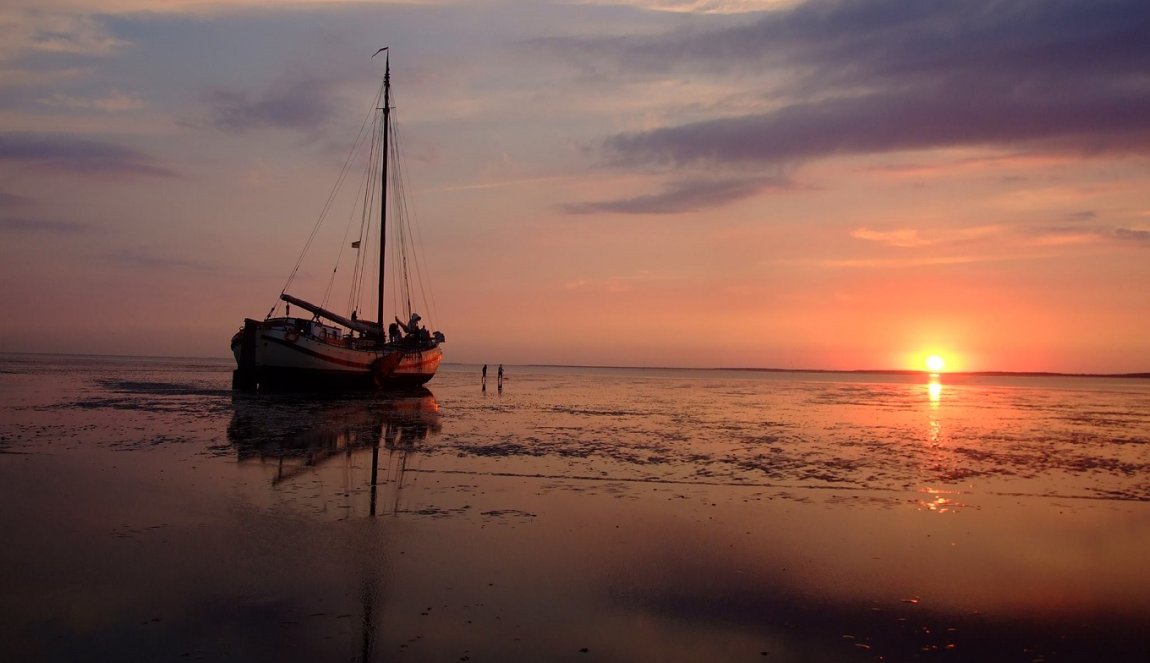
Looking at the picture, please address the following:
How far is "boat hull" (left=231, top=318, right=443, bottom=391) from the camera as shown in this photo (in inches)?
1591

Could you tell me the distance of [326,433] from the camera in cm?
2130

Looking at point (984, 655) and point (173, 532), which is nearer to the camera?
point (984, 655)

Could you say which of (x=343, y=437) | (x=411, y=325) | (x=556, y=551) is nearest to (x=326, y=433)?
(x=343, y=437)

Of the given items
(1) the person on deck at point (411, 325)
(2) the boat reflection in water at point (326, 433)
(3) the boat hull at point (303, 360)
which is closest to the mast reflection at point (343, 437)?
(2) the boat reflection in water at point (326, 433)

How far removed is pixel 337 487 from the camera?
1295 centimetres

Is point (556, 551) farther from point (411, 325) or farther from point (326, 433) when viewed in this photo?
point (411, 325)

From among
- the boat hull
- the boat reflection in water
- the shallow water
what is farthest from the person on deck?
the shallow water

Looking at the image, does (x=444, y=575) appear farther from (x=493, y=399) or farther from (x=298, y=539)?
(x=493, y=399)

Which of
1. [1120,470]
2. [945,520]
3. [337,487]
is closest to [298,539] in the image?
[337,487]

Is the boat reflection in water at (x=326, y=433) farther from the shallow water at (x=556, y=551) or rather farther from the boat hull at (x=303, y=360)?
the boat hull at (x=303, y=360)

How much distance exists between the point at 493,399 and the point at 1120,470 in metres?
29.7

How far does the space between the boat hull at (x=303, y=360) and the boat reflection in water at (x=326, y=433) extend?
446cm

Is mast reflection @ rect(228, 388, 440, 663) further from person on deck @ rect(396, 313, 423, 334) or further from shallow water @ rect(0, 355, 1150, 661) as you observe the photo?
person on deck @ rect(396, 313, 423, 334)

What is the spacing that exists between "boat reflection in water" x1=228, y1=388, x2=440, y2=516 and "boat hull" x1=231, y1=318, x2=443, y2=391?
4461 millimetres
